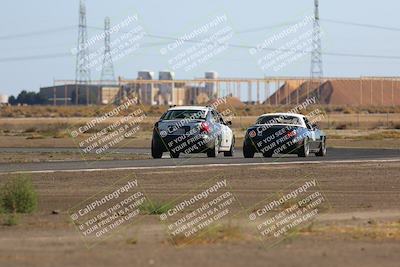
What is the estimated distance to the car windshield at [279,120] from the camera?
35.3 metres

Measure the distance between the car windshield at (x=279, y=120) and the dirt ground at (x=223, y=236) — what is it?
7725mm

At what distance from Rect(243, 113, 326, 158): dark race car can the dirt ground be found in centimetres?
747

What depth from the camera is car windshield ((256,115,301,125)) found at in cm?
3531

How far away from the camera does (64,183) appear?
2608 centimetres

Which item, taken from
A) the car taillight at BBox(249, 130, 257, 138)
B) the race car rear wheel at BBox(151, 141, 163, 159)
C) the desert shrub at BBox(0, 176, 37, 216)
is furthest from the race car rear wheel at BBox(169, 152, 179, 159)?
the desert shrub at BBox(0, 176, 37, 216)

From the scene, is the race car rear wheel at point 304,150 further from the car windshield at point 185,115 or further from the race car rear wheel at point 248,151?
the car windshield at point 185,115

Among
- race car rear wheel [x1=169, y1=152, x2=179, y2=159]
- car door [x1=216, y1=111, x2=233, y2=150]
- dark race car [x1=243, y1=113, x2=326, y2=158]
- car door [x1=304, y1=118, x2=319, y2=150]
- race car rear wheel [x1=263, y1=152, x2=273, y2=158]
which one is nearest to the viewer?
race car rear wheel [x1=169, y1=152, x2=179, y2=159]

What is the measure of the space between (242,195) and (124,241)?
793cm

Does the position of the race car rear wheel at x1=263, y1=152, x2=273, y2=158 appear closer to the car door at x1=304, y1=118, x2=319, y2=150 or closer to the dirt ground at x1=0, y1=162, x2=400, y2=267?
the car door at x1=304, y1=118, x2=319, y2=150

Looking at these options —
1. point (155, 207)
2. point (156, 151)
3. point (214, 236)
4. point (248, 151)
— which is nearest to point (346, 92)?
point (248, 151)

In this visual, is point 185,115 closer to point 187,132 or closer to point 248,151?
point 187,132

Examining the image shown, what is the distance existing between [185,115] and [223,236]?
19.2 metres

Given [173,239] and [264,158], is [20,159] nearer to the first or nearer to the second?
[264,158]

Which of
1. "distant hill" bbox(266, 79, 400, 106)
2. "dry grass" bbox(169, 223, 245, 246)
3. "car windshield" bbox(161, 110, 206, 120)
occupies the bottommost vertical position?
"dry grass" bbox(169, 223, 245, 246)
